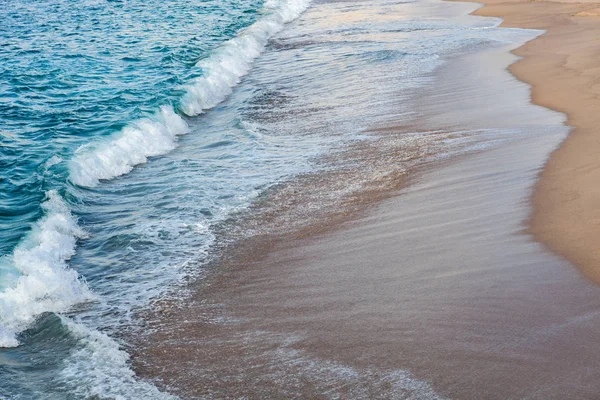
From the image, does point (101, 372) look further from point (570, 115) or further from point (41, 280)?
point (570, 115)

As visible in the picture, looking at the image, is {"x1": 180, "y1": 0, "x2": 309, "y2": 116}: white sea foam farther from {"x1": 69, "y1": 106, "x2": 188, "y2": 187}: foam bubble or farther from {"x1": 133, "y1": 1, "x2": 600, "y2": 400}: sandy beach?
{"x1": 133, "y1": 1, "x2": 600, "y2": 400}: sandy beach

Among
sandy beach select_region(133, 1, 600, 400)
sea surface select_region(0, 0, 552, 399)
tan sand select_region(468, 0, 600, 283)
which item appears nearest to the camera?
sandy beach select_region(133, 1, 600, 400)

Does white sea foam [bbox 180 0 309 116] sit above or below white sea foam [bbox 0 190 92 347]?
above

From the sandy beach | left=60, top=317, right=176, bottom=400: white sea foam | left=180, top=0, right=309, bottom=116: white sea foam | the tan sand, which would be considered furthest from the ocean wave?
the tan sand

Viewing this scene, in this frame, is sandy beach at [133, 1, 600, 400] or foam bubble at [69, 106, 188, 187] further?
foam bubble at [69, 106, 188, 187]

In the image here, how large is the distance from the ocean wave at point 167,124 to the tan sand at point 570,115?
560 cm

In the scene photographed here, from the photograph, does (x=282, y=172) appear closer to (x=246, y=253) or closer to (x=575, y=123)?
(x=246, y=253)

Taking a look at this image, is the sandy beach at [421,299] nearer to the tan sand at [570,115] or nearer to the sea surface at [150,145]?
the tan sand at [570,115]

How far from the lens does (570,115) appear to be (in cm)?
930

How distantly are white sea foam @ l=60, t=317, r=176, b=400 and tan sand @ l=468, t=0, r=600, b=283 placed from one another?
3365 millimetres

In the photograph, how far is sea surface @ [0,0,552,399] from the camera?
17.7 ft

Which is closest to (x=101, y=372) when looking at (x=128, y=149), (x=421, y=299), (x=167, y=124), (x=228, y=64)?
(x=421, y=299)

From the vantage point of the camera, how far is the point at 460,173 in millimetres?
7648

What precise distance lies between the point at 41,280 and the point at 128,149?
14.5ft
